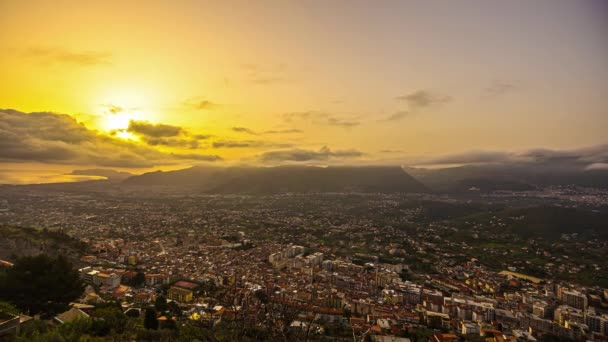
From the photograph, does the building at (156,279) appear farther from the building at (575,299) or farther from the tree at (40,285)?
the building at (575,299)

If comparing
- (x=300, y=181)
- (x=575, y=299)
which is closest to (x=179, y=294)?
(x=575, y=299)

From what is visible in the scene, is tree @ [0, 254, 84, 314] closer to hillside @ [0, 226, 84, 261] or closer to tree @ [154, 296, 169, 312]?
tree @ [154, 296, 169, 312]

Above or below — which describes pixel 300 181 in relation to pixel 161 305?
above

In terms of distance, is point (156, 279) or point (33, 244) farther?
point (33, 244)

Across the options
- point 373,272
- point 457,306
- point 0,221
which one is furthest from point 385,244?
point 0,221

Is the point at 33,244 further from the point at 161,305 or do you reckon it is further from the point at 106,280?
the point at 161,305

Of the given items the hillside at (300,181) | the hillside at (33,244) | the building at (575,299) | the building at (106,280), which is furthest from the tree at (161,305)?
the hillside at (300,181)

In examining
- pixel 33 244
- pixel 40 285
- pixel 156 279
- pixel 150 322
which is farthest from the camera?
pixel 33 244
